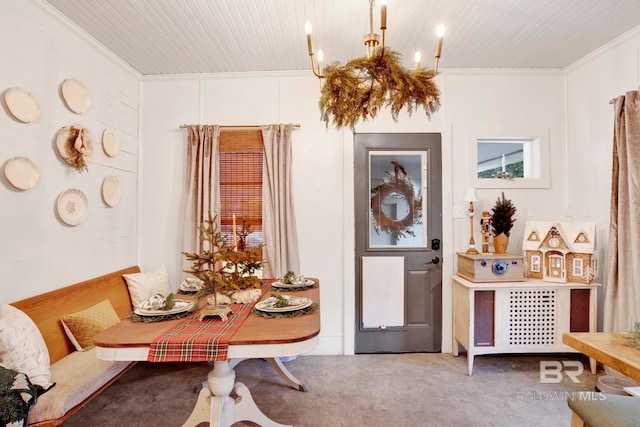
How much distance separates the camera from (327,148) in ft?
10.8

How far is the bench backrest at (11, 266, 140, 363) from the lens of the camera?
82.1 inches

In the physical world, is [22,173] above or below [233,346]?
above

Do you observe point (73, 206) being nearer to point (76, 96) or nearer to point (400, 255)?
point (76, 96)

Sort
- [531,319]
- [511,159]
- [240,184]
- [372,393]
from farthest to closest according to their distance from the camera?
1. [511,159]
2. [240,184]
3. [531,319]
4. [372,393]

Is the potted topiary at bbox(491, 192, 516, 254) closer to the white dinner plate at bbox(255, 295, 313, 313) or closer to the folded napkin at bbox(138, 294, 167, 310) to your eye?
the white dinner plate at bbox(255, 295, 313, 313)

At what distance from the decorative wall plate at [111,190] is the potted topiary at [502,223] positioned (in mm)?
3420

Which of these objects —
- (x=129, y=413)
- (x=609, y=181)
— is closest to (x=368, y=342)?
(x=129, y=413)

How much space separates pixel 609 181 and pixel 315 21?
2.76 metres

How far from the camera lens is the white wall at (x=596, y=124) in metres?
2.71

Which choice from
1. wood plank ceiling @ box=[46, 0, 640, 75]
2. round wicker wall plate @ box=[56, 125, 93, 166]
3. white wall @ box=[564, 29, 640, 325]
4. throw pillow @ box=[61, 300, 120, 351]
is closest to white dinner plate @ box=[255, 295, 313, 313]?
throw pillow @ box=[61, 300, 120, 351]

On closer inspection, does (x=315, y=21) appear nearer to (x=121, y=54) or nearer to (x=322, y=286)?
(x=121, y=54)

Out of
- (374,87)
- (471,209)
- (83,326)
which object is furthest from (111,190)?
(471,209)

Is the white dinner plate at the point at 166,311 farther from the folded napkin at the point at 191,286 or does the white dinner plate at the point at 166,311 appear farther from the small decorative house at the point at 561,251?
the small decorative house at the point at 561,251

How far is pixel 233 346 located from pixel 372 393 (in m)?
1.52
